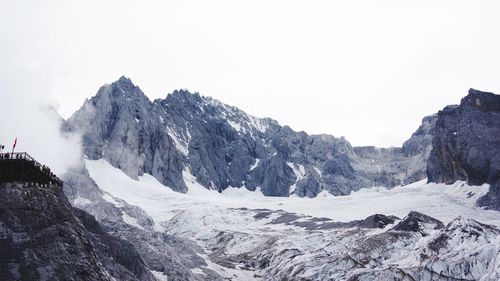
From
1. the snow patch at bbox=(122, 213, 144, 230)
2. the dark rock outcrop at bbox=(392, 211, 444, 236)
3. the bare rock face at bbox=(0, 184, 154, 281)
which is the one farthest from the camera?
the snow patch at bbox=(122, 213, 144, 230)

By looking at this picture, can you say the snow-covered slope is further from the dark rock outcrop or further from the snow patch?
the snow patch

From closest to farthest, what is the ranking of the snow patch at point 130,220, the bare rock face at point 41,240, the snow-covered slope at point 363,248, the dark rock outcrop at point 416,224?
the bare rock face at point 41,240
the snow-covered slope at point 363,248
the dark rock outcrop at point 416,224
the snow patch at point 130,220

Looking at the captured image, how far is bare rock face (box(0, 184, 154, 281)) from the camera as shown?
1889 inches

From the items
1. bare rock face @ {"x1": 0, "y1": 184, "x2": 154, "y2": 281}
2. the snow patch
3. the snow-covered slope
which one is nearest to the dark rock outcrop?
the snow-covered slope

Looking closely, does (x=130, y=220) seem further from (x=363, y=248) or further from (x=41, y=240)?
(x=41, y=240)

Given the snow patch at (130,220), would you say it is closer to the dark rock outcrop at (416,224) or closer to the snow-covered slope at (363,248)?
the snow-covered slope at (363,248)

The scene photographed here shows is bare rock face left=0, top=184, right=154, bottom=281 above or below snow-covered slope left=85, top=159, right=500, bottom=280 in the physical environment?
above

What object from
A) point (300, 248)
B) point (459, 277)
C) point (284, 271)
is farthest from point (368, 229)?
point (459, 277)

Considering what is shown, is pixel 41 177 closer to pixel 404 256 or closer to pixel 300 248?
pixel 404 256

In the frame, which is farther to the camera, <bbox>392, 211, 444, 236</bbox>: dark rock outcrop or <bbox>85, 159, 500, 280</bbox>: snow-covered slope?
<bbox>392, 211, 444, 236</bbox>: dark rock outcrop

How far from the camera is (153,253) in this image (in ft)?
361

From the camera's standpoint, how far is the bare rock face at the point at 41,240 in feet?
157

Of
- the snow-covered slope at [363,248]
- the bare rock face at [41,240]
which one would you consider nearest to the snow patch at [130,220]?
the snow-covered slope at [363,248]

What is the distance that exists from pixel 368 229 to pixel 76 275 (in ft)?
343
